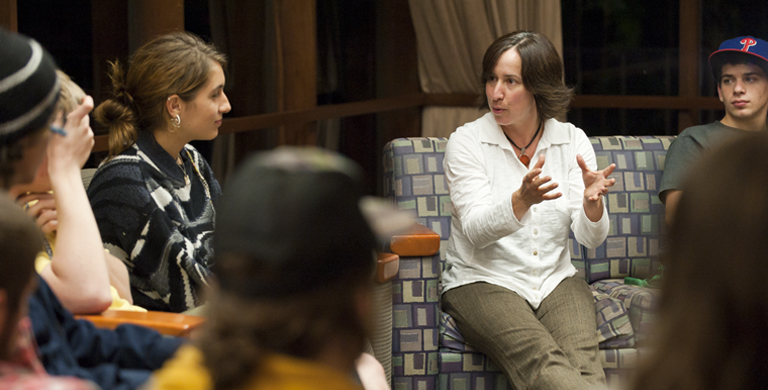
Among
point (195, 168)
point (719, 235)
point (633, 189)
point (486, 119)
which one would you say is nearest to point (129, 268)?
point (195, 168)

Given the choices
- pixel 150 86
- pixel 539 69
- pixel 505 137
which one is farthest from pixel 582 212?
pixel 150 86

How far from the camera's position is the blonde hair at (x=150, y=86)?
2109 mm

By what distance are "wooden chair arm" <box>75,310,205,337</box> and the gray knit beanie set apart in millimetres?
487

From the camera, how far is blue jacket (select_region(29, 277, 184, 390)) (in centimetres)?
135

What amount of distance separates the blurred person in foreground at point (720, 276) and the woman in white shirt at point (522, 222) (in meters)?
1.43

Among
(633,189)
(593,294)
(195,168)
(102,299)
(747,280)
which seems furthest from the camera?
(633,189)

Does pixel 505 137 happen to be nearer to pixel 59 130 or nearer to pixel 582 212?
pixel 582 212

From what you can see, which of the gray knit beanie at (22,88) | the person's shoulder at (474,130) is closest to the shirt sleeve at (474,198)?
the person's shoulder at (474,130)

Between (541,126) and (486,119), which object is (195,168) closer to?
(486,119)

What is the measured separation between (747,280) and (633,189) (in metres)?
2.41

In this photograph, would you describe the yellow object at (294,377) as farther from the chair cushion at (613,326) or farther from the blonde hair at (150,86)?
the chair cushion at (613,326)

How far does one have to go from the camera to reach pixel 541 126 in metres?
2.62

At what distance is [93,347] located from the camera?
4.85 ft

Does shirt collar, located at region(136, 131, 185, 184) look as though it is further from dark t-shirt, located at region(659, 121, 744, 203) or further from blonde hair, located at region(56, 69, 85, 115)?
dark t-shirt, located at region(659, 121, 744, 203)
